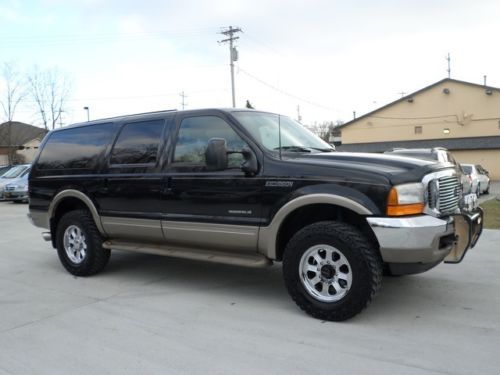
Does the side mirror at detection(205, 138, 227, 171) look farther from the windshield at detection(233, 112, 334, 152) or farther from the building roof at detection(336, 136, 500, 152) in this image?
the building roof at detection(336, 136, 500, 152)

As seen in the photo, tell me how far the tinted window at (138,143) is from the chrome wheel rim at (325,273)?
222 cm

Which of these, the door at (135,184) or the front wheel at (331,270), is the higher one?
the door at (135,184)

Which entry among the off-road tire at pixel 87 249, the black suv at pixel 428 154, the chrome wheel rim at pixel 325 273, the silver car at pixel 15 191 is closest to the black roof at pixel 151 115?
the off-road tire at pixel 87 249

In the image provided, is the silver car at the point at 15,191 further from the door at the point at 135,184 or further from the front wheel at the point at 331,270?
the front wheel at the point at 331,270

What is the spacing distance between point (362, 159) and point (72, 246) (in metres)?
4.12

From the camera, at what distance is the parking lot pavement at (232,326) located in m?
3.65

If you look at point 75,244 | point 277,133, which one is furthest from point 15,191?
point 277,133

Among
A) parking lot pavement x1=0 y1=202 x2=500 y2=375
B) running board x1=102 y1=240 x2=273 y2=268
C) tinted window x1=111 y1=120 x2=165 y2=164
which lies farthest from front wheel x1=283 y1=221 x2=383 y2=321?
tinted window x1=111 y1=120 x2=165 y2=164

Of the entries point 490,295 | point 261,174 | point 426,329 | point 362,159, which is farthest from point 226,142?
point 490,295

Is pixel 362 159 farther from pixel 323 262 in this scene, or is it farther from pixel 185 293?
pixel 185 293

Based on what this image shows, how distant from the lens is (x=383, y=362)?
11.8 ft

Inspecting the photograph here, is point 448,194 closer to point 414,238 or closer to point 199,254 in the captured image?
point 414,238

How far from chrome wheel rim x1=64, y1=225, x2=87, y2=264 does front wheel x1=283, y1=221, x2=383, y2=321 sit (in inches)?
122

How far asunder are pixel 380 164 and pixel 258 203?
1.21 meters
